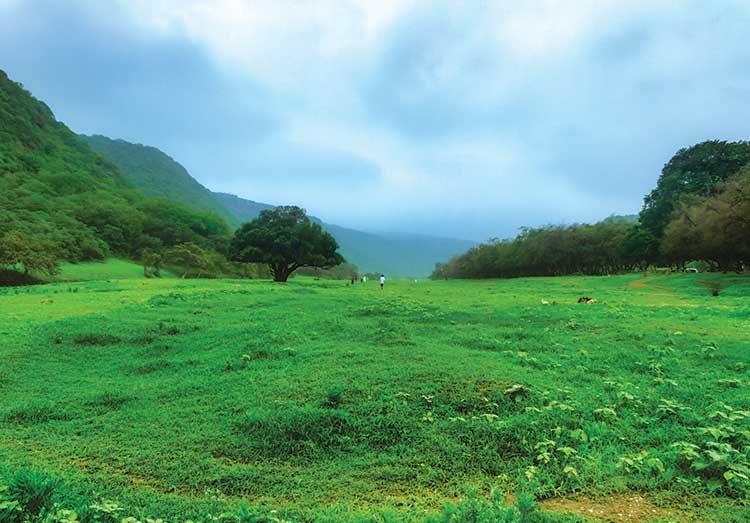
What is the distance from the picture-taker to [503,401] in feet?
23.3

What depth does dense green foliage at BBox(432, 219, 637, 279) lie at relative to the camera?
66.9m

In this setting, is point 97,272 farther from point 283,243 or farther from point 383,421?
point 383,421

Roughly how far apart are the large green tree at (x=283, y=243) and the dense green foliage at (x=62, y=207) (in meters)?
19.7

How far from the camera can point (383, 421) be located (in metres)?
6.47

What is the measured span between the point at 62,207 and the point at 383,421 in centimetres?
9961

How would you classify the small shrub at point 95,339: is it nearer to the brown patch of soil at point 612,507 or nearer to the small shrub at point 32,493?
the small shrub at point 32,493

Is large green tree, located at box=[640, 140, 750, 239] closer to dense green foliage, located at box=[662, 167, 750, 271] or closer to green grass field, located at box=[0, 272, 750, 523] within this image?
dense green foliage, located at box=[662, 167, 750, 271]

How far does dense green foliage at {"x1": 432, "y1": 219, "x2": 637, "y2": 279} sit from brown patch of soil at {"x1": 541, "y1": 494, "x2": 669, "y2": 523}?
205ft

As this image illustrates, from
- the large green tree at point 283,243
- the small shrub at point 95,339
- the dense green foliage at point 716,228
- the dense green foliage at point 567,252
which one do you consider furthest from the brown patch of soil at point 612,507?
the dense green foliage at point 567,252

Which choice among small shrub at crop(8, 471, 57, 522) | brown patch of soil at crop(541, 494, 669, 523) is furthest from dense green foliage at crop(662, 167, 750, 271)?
small shrub at crop(8, 471, 57, 522)

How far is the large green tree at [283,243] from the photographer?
42.8 m

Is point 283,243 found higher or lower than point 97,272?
higher

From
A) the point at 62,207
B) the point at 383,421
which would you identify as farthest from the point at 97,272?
the point at 383,421

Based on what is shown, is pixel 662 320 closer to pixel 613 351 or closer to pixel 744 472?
pixel 613 351
